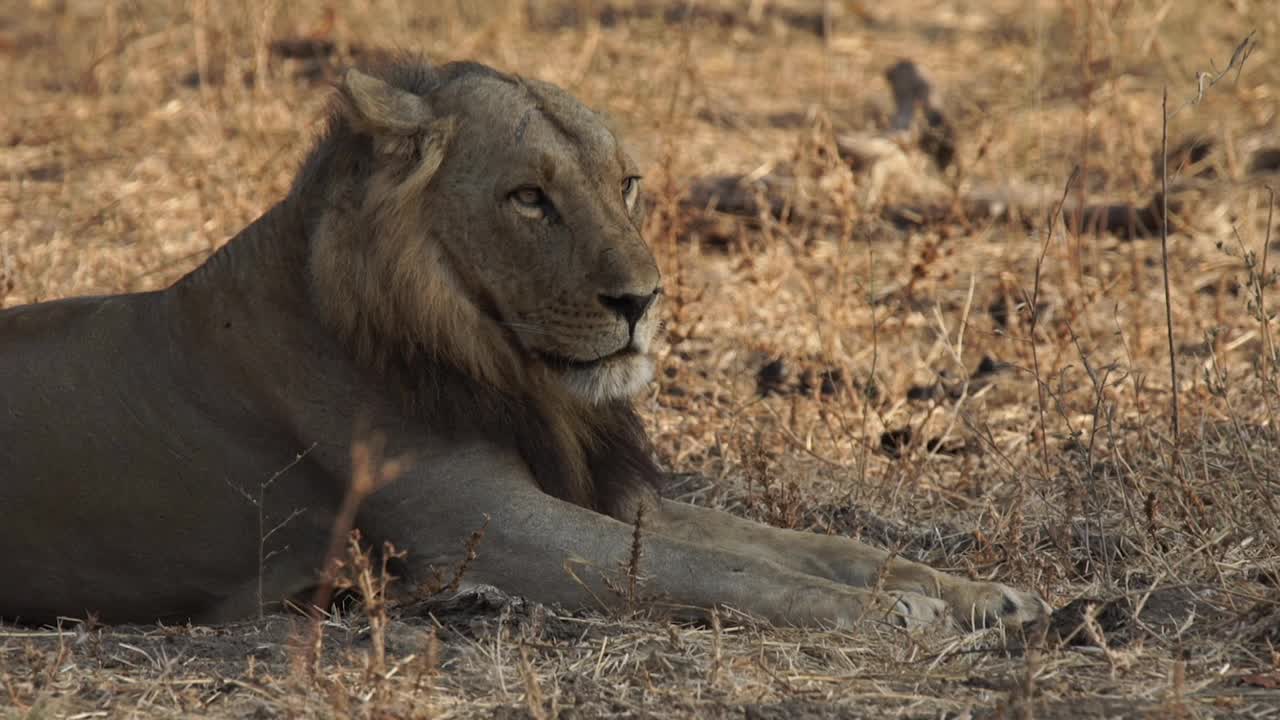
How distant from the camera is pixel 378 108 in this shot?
12.4ft

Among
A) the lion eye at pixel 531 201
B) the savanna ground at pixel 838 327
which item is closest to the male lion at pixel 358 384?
the lion eye at pixel 531 201

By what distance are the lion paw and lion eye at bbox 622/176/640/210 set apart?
1.22 m

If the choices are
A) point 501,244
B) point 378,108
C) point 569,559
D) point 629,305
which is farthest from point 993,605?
point 378,108

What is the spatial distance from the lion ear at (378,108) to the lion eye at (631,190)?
543mm

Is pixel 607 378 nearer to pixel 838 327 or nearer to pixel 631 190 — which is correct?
pixel 631 190

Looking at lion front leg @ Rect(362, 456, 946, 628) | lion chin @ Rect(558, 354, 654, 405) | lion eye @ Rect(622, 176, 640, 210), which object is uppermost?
lion eye @ Rect(622, 176, 640, 210)

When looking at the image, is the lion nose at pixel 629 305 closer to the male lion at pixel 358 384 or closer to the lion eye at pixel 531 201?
the male lion at pixel 358 384

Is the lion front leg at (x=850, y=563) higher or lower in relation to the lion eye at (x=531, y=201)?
lower

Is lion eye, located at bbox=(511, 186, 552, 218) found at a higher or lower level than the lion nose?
higher

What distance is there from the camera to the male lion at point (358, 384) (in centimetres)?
373

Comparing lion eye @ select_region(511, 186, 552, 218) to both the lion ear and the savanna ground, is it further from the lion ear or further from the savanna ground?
the savanna ground

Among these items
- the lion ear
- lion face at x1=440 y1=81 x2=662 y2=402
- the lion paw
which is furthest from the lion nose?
the lion paw

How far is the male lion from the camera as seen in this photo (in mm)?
3729

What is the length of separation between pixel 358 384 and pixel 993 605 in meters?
1.46
